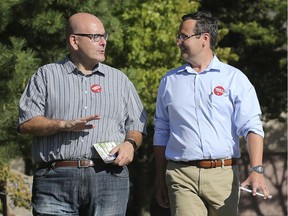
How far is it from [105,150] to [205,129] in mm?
700

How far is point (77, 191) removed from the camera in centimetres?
504

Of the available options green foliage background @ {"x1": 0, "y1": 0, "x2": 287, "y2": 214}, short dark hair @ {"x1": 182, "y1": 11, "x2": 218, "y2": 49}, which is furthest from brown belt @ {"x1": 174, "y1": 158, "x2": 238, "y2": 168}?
green foliage background @ {"x1": 0, "y1": 0, "x2": 287, "y2": 214}

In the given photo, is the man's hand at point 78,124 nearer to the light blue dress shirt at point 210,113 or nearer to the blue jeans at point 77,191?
the blue jeans at point 77,191

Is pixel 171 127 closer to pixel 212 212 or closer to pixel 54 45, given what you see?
pixel 212 212

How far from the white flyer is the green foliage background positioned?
335 cm

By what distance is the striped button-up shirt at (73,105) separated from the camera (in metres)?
5.07

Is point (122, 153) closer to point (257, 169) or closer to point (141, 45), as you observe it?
point (257, 169)

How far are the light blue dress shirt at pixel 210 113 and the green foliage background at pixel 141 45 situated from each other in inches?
129

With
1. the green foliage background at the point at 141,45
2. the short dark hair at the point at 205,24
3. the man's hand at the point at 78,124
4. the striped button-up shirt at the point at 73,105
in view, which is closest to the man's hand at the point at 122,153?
the striped button-up shirt at the point at 73,105

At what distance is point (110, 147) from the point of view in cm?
507

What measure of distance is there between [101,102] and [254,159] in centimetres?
107

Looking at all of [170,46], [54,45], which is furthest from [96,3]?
[170,46]

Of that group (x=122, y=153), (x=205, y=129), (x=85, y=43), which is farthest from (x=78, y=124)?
(x=205, y=129)

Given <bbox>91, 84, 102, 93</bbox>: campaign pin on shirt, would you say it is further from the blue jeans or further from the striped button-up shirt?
the blue jeans
